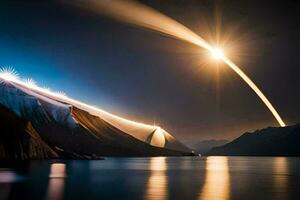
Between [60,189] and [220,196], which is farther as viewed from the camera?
[60,189]

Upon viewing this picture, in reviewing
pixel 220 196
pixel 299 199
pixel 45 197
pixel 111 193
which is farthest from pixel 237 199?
pixel 45 197

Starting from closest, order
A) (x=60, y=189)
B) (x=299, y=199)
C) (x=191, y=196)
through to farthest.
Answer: (x=299, y=199)
(x=191, y=196)
(x=60, y=189)

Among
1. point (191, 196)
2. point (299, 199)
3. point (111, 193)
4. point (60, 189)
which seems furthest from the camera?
point (60, 189)

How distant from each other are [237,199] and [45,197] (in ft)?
88.5

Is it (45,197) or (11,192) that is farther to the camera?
(11,192)

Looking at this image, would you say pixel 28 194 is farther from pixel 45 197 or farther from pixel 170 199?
pixel 170 199

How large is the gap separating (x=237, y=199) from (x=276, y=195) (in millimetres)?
9714

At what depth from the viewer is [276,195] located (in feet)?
222

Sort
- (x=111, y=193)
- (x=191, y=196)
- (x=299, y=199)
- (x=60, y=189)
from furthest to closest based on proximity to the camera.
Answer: (x=60, y=189) < (x=111, y=193) < (x=191, y=196) < (x=299, y=199)

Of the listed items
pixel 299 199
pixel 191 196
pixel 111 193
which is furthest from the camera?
pixel 111 193

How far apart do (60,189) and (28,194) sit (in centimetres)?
974

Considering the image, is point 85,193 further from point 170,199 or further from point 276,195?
point 276,195

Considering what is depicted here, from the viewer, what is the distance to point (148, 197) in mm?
65500

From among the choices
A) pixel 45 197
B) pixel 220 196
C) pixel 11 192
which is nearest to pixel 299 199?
pixel 220 196
